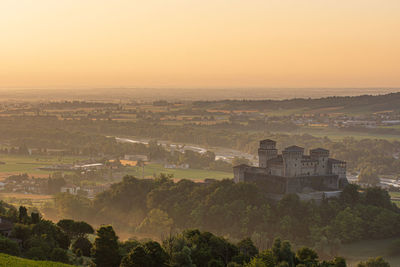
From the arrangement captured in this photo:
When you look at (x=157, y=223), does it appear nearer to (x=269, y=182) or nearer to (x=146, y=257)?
(x=269, y=182)

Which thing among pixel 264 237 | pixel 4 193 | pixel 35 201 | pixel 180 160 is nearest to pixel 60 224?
pixel 264 237

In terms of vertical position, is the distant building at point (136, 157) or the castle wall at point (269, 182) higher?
the castle wall at point (269, 182)

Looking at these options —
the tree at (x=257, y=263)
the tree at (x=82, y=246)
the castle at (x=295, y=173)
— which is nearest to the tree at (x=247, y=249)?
the tree at (x=257, y=263)

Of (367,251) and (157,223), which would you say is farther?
(157,223)

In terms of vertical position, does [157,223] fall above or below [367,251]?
above

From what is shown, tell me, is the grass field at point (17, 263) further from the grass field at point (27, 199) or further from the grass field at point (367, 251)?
the grass field at point (27, 199)

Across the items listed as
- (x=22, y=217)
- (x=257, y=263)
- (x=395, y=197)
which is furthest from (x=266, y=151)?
(x=257, y=263)
